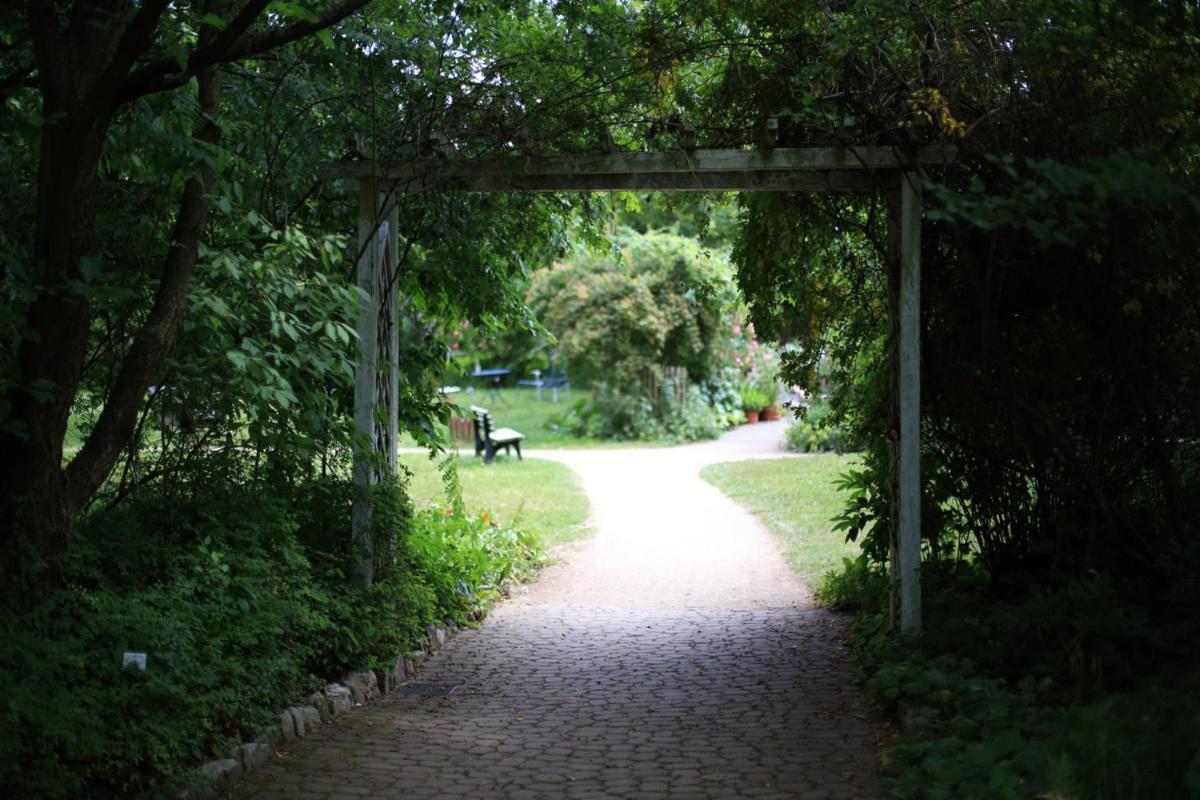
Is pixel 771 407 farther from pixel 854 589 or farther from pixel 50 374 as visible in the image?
pixel 50 374

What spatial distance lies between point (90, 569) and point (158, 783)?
4.11 ft

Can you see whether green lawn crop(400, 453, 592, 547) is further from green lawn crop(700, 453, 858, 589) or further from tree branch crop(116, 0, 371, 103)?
tree branch crop(116, 0, 371, 103)

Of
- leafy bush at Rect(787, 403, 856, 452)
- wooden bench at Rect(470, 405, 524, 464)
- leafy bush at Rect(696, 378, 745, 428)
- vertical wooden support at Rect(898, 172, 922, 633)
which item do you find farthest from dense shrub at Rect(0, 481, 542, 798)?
leafy bush at Rect(696, 378, 745, 428)

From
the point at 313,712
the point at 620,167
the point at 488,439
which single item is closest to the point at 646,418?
the point at 488,439

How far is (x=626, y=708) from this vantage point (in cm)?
677

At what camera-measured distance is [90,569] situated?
18.1 feet

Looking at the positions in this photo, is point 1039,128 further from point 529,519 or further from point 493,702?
point 529,519

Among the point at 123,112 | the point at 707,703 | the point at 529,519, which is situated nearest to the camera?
the point at 123,112

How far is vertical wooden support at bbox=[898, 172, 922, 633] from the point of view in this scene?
7.15 metres

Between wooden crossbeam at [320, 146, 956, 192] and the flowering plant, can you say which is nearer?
wooden crossbeam at [320, 146, 956, 192]

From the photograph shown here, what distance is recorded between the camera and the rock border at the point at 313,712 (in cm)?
510

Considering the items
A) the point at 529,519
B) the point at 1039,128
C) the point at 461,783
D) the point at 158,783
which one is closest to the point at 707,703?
the point at 461,783

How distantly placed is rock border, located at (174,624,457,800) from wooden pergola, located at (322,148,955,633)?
27.7 inches

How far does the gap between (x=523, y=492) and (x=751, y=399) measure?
13192 mm
